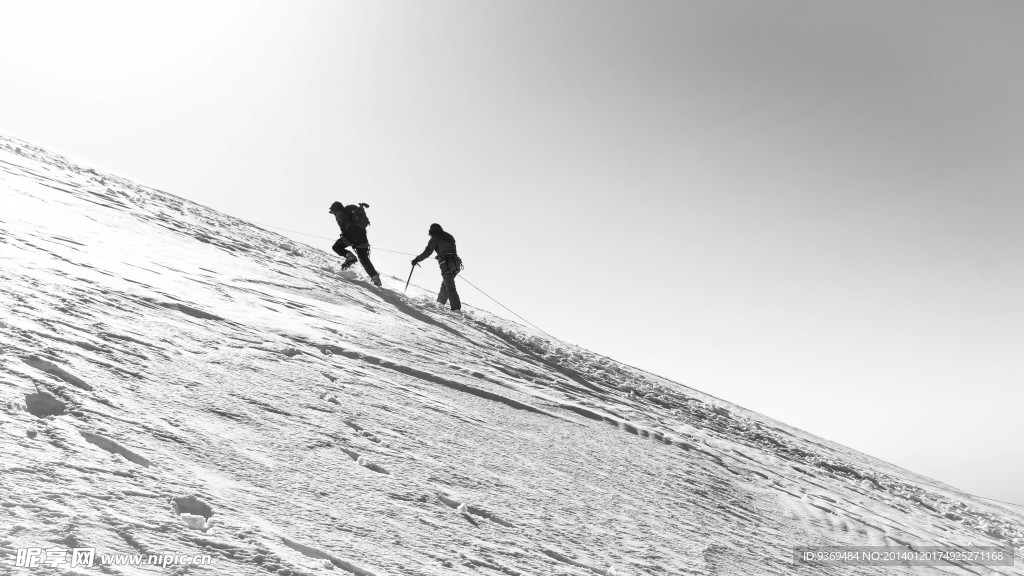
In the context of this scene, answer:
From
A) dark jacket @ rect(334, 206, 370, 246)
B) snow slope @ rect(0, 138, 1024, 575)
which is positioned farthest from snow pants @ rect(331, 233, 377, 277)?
snow slope @ rect(0, 138, 1024, 575)

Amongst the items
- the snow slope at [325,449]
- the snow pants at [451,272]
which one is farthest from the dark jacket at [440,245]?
the snow slope at [325,449]

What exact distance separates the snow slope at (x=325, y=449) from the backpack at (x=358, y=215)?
11.7 ft

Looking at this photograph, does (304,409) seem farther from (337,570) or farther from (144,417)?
(337,570)

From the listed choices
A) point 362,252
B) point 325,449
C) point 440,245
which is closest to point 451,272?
point 440,245

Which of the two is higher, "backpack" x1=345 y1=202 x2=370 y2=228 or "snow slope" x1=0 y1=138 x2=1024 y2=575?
"backpack" x1=345 y1=202 x2=370 y2=228

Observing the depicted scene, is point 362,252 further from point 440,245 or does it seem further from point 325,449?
point 325,449

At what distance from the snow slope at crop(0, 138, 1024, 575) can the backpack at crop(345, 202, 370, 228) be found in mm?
3553

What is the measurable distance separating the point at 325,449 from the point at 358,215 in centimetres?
986

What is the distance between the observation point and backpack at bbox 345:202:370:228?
523 inches

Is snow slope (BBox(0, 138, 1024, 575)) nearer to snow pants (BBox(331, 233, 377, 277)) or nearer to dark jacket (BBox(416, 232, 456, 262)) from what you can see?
snow pants (BBox(331, 233, 377, 277))

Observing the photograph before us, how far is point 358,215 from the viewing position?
1332 cm

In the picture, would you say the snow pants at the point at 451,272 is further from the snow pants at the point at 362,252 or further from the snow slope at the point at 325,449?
the snow slope at the point at 325,449

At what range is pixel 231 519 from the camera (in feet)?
9.46

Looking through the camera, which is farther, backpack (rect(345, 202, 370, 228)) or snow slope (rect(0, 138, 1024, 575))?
backpack (rect(345, 202, 370, 228))
